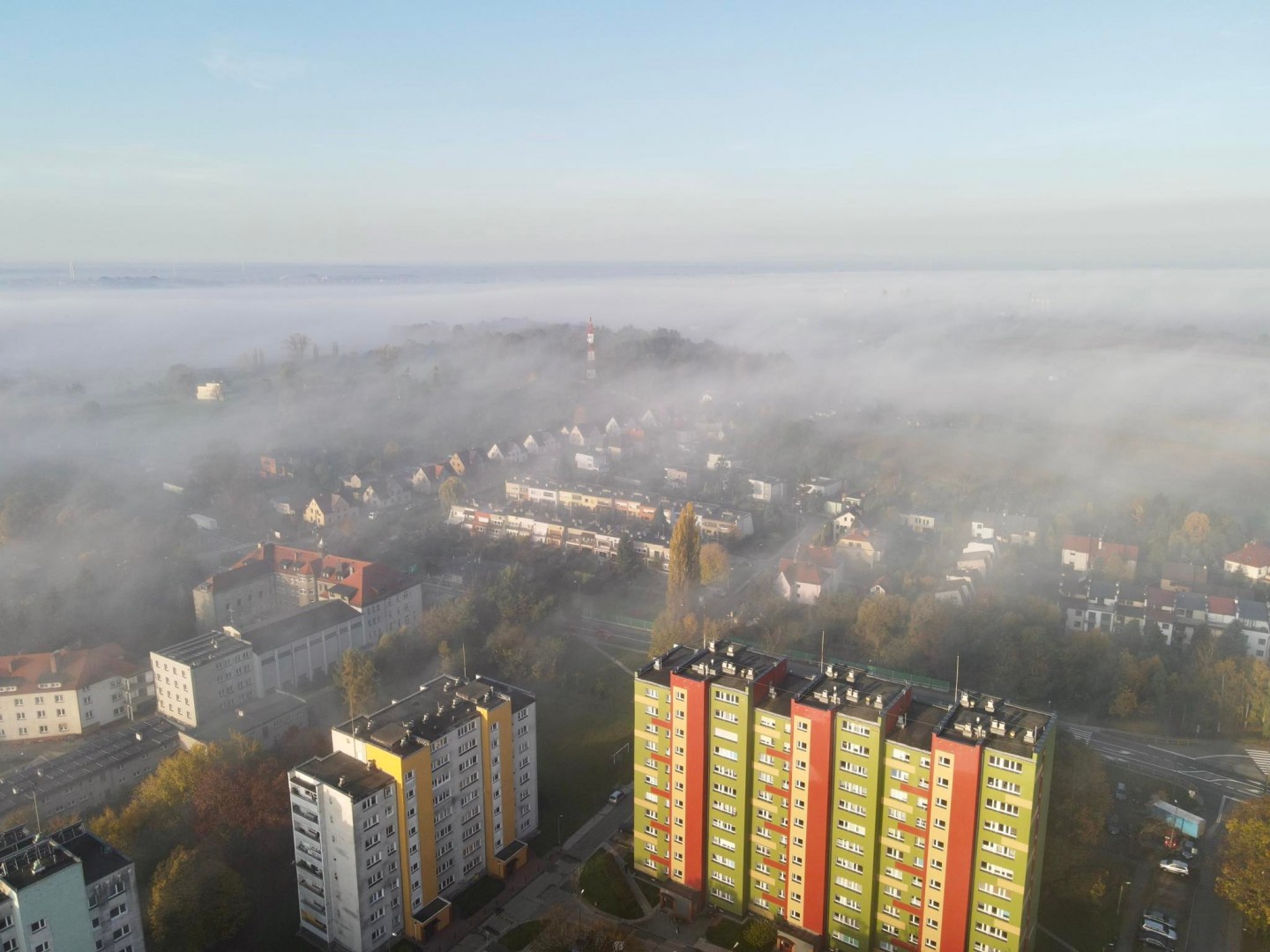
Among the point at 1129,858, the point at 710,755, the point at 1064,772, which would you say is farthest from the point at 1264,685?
the point at 710,755

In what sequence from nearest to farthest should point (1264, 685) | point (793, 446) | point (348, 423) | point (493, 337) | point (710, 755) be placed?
1. point (710, 755)
2. point (1264, 685)
3. point (793, 446)
4. point (348, 423)
5. point (493, 337)

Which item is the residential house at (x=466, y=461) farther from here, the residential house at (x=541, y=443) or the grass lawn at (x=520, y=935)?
the grass lawn at (x=520, y=935)

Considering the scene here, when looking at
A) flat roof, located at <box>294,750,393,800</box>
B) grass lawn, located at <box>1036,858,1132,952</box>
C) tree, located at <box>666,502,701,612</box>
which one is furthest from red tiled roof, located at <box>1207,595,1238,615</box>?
flat roof, located at <box>294,750,393,800</box>

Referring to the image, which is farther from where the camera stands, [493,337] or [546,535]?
[493,337]

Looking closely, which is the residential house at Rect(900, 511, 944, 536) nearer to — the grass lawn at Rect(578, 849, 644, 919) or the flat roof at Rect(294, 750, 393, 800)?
the grass lawn at Rect(578, 849, 644, 919)

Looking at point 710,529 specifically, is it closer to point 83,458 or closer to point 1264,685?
point 1264,685

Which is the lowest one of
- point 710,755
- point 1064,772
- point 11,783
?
point 11,783
